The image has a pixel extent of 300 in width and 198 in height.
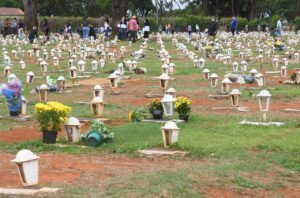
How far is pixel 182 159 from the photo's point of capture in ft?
31.3

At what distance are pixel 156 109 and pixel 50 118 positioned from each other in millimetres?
2535

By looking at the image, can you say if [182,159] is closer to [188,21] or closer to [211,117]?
[211,117]

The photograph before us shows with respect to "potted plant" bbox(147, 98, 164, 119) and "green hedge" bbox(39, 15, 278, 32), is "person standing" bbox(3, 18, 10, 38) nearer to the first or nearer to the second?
"green hedge" bbox(39, 15, 278, 32)

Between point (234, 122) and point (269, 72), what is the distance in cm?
1079

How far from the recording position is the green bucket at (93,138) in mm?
10477

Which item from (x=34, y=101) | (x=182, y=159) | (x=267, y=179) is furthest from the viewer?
(x=34, y=101)

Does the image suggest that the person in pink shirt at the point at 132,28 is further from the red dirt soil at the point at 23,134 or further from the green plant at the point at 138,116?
the red dirt soil at the point at 23,134

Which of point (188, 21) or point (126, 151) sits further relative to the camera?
point (188, 21)

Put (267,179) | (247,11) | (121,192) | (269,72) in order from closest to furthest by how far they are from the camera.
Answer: (121,192) < (267,179) < (269,72) < (247,11)

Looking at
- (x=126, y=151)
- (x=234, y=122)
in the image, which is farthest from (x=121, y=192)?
(x=234, y=122)

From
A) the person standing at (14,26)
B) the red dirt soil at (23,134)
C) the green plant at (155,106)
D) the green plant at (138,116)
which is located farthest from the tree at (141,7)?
the red dirt soil at (23,134)

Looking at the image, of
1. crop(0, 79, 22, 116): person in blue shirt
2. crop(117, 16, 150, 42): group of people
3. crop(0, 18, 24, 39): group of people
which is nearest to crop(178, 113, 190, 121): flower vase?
crop(0, 79, 22, 116): person in blue shirt

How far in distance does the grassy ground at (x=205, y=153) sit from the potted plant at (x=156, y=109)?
494 mm

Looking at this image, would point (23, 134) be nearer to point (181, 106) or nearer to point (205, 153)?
point (181, 106)
